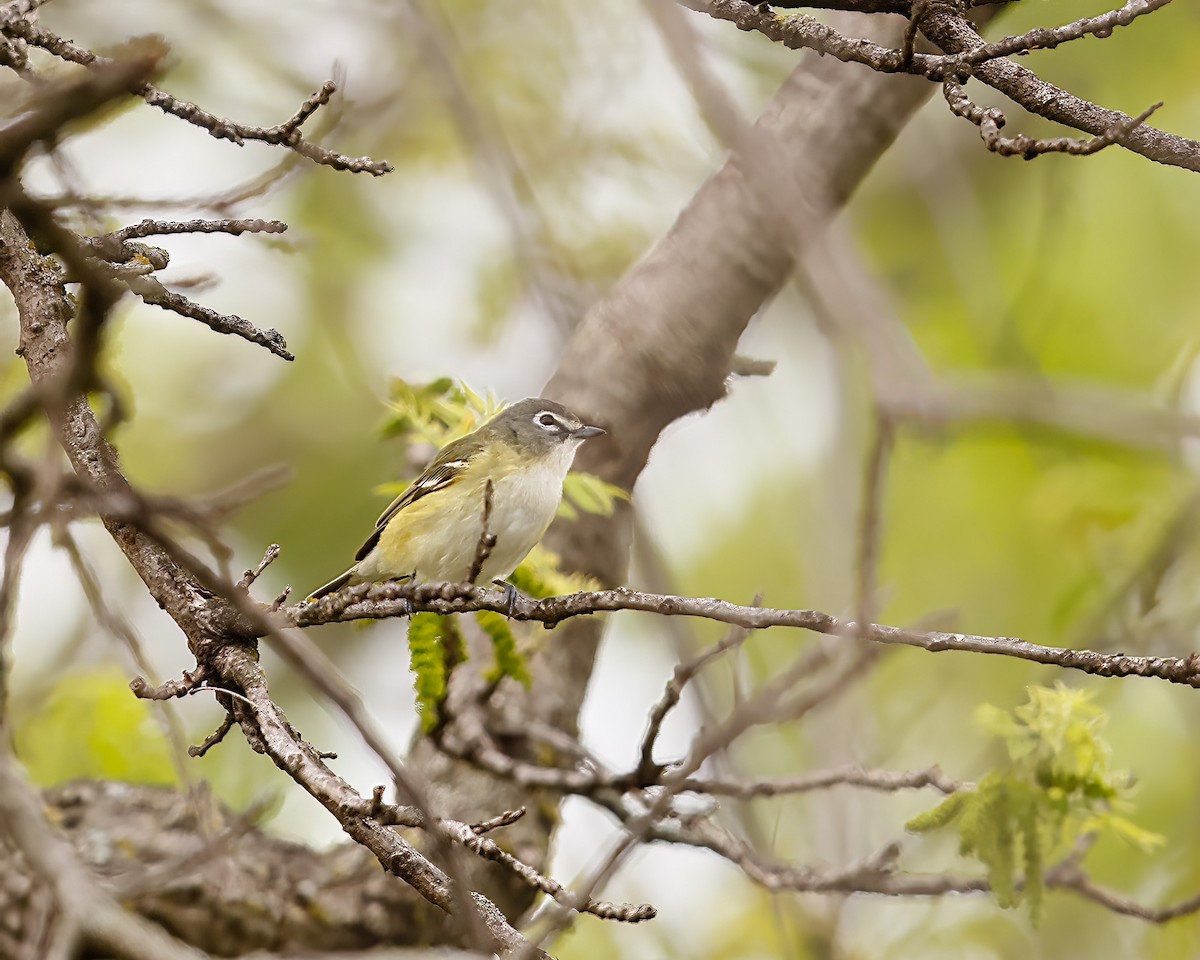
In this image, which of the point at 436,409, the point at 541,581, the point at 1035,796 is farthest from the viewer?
the point at 436,409

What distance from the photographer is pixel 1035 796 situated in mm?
3795

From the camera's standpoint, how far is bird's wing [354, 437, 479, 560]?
540 centimetres

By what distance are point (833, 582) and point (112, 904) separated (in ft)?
16.9

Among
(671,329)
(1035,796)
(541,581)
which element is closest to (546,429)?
(671,329)

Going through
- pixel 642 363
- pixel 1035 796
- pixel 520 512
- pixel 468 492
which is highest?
pixel 642 363

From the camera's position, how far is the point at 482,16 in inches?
347

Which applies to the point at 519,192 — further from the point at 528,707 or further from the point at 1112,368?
the point at 1112,368

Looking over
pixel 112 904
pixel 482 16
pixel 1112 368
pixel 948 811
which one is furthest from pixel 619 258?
pixel 112 904

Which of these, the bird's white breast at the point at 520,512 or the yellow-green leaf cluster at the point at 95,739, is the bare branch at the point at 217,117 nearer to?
the bird's white breast at the point at 520,512

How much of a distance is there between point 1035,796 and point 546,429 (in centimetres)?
253

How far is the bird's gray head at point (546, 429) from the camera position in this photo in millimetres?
5348

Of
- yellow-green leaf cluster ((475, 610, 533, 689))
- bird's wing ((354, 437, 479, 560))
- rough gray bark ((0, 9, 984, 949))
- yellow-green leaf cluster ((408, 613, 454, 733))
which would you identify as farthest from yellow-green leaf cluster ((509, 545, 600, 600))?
bird's wing ((354, 437, 479, 560))

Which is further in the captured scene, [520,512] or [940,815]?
[520,512]

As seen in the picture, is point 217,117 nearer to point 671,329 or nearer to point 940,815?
point 671,329
